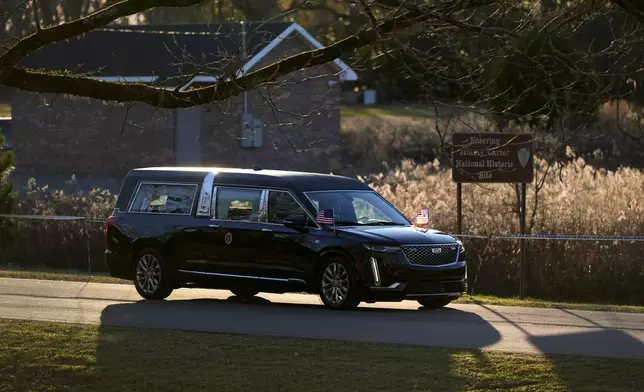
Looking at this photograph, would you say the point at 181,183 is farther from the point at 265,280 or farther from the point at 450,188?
the point at 450,188

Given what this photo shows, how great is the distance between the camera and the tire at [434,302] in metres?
19.0

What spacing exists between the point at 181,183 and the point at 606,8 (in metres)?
7.28

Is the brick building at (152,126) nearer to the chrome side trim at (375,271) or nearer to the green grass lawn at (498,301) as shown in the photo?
the green grass lawn at (498,301)

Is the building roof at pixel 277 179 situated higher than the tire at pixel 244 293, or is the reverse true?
the building roof at pixel 277 179

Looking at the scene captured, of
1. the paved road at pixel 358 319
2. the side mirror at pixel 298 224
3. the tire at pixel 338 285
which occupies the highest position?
the side mirror at pixel 298 224

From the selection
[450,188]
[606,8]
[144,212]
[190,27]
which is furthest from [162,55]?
[606,8]

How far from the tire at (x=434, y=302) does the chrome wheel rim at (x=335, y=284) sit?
3.87 ft

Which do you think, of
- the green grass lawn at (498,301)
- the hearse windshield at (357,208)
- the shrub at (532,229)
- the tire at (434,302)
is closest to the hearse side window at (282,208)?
the hearse windshield at (357,208)

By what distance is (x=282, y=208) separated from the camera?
1927 centimetres

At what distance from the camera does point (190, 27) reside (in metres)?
51.3

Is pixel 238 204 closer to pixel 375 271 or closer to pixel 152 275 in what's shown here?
pixel 152 275

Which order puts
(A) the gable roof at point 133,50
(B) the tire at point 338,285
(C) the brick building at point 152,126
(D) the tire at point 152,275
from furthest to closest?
(C) the brick building at point 152,126 < (A) the gable roof at point 133,50 < (D) the tire at point 152,275 < (B) the tire at point 338,285

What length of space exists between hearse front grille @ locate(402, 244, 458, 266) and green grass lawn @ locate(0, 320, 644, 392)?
3697 mm

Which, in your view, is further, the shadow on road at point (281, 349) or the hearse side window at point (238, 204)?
the hearse side window at point (238, 204)
